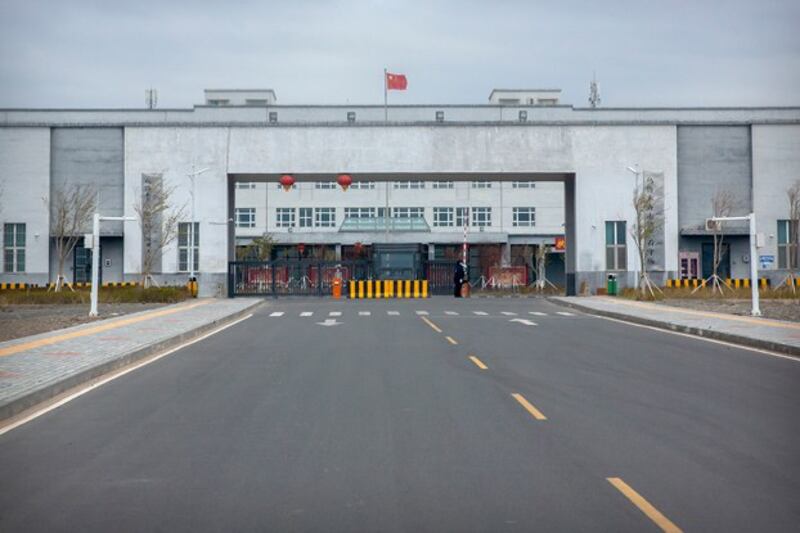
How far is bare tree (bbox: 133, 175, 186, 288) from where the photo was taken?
45.2 metres

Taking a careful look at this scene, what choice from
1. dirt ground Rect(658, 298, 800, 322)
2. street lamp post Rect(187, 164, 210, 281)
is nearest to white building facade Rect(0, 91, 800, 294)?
street lamp post Rect(187, 164, 210, 281)

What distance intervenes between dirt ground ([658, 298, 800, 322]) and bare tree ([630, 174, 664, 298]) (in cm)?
239

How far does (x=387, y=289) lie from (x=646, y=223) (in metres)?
15.5

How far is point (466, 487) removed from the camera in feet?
22.6

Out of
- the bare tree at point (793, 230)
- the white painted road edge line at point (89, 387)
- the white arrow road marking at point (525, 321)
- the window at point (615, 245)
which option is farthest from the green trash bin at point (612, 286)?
the white painted road edge line at point (89, 387)

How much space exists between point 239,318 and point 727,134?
102 ft

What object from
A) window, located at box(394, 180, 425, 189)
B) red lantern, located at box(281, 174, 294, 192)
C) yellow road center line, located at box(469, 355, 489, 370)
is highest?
window, located at box(394, 180, 425, 189)

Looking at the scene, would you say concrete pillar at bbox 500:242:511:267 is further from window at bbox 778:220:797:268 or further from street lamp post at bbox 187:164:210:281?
street lamp post at bbox 187:164:210:281

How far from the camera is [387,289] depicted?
2032 inches

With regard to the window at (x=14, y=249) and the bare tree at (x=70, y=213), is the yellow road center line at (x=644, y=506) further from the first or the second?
the window at (x=14, y=249)

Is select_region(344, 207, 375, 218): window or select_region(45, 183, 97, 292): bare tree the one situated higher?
select_region(344, 207, 375, 218): window

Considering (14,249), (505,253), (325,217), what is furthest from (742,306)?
(325,217)

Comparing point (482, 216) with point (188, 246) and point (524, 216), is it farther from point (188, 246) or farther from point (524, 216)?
point (188, 246)

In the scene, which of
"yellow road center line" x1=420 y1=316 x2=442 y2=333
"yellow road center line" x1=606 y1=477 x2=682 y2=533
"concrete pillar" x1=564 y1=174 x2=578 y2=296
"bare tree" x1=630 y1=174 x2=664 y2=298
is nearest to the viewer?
"yellow road center line" x1=606 y1=477 x2=682 y2=533
